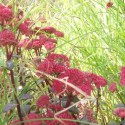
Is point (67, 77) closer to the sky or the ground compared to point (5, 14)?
closer to the ground

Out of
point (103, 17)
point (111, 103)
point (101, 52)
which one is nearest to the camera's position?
point (111, 103)

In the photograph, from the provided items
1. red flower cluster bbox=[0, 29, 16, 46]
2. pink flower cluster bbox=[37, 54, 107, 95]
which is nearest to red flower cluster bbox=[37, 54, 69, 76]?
pink flower cluster bbox=[37, 54, 107, 95]

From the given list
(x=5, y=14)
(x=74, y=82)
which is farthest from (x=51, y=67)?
(x=5, y=14)

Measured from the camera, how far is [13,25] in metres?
1.38

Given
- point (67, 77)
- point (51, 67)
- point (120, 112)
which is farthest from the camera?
point (120, 112)

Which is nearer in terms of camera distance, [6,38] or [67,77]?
[67,77]

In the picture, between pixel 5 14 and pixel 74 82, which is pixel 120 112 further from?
pixel 5 14

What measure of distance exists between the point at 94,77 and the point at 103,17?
1641 mm

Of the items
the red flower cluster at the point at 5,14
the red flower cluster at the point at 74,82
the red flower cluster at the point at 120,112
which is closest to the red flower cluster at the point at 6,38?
the red flower cluster at the point at 5,14

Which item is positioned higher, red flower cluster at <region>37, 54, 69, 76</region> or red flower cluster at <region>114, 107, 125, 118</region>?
red flower cluster at <region>37, 54, 69, 76</region>

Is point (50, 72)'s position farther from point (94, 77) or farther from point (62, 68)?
point (94, 77)

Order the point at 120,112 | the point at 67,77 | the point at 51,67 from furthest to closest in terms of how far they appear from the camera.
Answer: the point at 120,112
the point at 51,67
the point at 67,77

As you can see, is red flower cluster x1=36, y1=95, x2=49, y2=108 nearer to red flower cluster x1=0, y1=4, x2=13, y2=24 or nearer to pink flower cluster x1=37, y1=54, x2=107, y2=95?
pink flower cluster x1=37, y1=54, x2=107, y2=95

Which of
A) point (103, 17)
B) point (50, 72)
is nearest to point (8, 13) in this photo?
point (50, 72)
